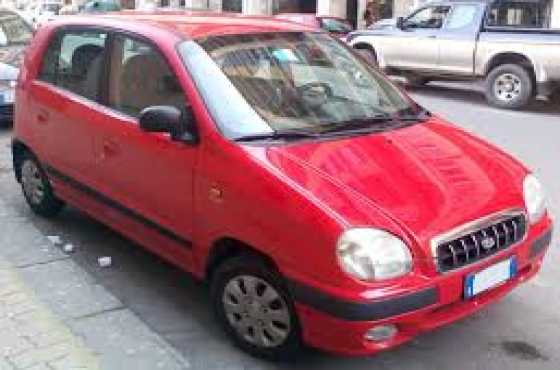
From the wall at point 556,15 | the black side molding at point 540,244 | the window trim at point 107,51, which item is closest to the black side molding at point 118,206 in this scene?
the window trim at point 107,51

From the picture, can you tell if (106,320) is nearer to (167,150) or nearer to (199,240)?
(199,240)

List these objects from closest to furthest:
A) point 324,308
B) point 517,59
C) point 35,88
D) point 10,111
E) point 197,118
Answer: point 324,308
point 197,118
point 35,88
point 10,111
point 517,59

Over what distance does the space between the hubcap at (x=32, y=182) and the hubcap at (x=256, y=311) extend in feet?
8.05

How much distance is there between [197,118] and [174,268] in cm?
130

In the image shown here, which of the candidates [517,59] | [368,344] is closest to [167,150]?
[368,344]

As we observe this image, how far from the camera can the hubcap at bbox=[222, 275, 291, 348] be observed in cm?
352

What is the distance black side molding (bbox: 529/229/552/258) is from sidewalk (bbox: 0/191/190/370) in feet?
5.83

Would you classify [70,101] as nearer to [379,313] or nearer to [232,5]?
[379,313]

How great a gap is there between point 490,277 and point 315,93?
4.57 ft

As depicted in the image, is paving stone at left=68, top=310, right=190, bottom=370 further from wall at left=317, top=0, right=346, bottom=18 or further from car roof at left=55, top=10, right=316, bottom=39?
wall at left=317, top=0, right=346, bottom=18

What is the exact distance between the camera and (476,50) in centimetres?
1256

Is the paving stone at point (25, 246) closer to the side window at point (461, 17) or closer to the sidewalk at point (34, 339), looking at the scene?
the sidewalk at point (34, 339)

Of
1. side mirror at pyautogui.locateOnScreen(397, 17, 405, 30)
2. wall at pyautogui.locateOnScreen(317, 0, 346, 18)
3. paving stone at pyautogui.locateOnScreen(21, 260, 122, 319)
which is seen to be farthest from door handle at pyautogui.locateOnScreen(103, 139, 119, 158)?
wall at pyautogui.locateOnScreen(317, 0, 346, 18)

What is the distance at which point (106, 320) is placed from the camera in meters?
4.03
